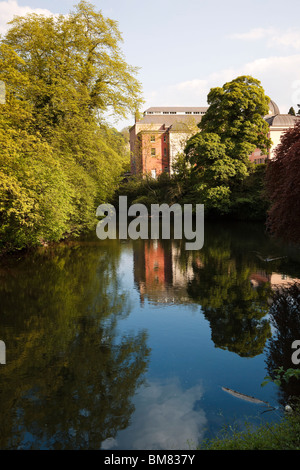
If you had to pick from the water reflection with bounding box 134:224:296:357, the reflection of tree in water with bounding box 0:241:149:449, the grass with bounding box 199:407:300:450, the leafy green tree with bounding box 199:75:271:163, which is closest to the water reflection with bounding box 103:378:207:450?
the reflection of tree in water with bounding box 0:241:149:449

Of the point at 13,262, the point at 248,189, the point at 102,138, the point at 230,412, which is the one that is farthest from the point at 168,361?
the point at 248,189

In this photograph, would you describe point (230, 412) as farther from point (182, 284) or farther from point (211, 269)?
point (211, 269)

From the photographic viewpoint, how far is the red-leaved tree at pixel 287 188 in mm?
12167

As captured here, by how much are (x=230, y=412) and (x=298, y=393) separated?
1.32 m

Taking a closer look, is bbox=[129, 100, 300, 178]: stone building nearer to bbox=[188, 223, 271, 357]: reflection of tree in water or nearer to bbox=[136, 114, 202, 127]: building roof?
bbox=[136, 114, 202, 127]: building roof

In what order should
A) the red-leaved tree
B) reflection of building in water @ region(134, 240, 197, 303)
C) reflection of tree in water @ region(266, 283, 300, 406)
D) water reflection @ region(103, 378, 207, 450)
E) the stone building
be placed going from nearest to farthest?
1. water reflection @ region(103, 378, 207, 450)
2. reflection of tree in water @ region(266, 283, 300, 406)
3. the red-leaved tree
4. reflection of building in water @ region(134, 240, 197, 303)
5. the stone building

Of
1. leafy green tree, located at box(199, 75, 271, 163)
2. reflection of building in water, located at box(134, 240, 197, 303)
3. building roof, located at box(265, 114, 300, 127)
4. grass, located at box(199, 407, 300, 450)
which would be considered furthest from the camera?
building roof, located at box(265, 114, 300, 127)

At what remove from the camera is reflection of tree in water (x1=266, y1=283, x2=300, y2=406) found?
7043mm

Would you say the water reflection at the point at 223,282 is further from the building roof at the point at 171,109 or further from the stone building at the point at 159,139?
the building roof at the point at 171,109

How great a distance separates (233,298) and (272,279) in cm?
320

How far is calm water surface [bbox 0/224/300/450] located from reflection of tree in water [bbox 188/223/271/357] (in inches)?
1.7

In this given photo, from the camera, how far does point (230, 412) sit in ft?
20.8

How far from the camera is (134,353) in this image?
28.6 ft

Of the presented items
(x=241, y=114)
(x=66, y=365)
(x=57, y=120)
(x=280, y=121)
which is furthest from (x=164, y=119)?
(x=66, y=365)
